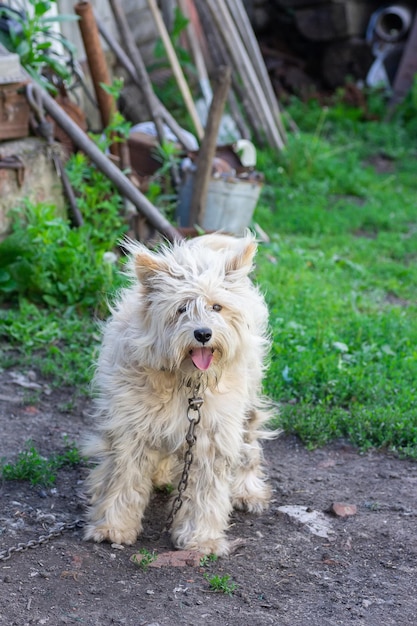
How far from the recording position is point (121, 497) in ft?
12.9

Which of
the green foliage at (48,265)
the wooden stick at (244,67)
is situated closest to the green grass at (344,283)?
the wooden stick at (244,67)

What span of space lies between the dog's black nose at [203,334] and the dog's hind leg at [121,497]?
0.69m

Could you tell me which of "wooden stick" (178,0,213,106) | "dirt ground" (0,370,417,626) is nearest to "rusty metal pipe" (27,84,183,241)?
"dirt ground" (0,370,417,626)

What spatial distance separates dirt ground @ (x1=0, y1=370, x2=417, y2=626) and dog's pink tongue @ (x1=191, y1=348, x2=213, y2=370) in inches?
34.6

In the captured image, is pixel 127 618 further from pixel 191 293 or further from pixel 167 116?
pixel 167 116

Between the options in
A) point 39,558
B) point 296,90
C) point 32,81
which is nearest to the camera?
point 39,558

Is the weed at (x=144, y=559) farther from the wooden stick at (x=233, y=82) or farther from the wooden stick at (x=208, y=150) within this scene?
the wooden stick at (x=233, y=82)

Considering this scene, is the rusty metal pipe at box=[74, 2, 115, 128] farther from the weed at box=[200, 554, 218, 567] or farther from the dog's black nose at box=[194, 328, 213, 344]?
the weed at box=[200, 554, 218, 567]

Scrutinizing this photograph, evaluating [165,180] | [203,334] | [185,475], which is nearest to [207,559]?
[185,475]

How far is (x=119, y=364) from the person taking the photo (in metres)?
3.91

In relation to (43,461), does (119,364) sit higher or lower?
higher

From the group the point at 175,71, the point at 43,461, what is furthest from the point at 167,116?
the point at 43,461

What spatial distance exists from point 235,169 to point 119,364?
4434 millimetres

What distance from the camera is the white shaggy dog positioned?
357cm
